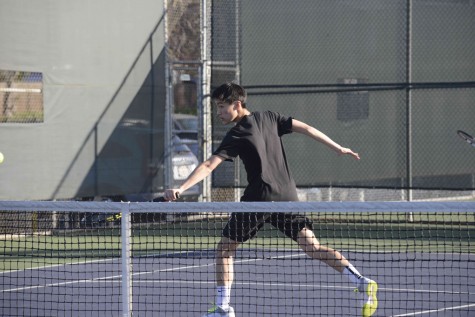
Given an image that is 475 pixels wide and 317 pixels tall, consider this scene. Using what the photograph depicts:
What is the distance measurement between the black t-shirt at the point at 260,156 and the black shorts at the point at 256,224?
129 mm

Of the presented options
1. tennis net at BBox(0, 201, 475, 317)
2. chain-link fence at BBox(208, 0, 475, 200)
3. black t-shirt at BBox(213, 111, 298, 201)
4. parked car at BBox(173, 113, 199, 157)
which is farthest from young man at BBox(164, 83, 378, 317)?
parked car at BBox(173, 113, 199, 157)

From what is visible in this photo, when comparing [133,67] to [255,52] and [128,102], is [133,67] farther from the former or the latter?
[255,52]

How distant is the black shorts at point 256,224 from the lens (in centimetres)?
598

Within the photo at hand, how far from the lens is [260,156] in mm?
6094

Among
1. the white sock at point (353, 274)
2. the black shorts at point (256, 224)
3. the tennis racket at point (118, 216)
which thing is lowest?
the white sock at point (353, 274)

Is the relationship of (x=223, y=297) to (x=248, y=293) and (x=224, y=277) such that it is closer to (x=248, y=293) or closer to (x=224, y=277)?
(x=224, y=277)

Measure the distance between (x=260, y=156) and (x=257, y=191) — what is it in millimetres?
229

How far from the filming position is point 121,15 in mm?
13594

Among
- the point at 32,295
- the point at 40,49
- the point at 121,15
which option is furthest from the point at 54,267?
the point at 121,15

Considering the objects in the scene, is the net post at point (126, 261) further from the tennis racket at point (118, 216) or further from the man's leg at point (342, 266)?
the man's leg at point (342, 266)

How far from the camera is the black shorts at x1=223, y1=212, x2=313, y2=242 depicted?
5.98 metres

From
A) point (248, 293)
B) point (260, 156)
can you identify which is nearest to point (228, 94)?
point (260, 156)

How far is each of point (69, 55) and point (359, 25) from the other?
162 inches

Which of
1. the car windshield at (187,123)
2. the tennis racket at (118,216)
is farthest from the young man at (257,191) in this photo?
the car windshield at (187,123)
